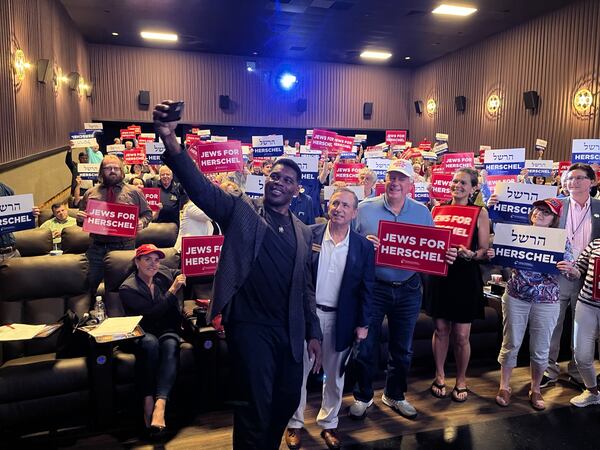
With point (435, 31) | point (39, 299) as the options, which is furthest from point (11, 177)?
point (435, 31)

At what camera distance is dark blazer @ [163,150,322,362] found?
1.85m

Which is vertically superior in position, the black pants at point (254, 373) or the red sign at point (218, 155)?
the red sign at point (218, 155)

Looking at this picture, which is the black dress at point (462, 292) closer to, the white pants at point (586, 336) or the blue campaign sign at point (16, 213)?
the white pants at point (586, 336)

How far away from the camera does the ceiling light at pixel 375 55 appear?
51.0 ft

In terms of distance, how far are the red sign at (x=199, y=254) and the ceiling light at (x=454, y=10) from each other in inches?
356

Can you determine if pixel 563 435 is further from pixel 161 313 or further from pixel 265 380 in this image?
pixel 161 313

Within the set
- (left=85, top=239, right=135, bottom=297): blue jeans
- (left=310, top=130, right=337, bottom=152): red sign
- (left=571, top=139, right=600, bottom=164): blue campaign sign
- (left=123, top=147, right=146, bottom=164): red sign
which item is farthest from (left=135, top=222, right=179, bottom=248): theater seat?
(left=571, top=139, right=600, bottom=164): blue campaign sign

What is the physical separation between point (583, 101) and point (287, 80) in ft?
32.3

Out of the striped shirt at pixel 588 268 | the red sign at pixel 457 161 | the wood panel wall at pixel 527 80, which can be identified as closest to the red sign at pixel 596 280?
the striped shirt at pixel 588 268

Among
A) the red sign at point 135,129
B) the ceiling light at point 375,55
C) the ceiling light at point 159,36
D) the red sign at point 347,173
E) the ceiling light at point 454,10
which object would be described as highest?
the ceiling light at point 159,36

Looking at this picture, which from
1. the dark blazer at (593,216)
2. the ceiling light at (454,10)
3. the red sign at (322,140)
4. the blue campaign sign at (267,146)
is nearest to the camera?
the dark blazer at (593,216)

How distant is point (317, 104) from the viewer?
17547mm

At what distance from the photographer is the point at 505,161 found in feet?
19.5

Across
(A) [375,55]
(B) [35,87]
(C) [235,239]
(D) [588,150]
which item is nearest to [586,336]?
(C) [235,239]
